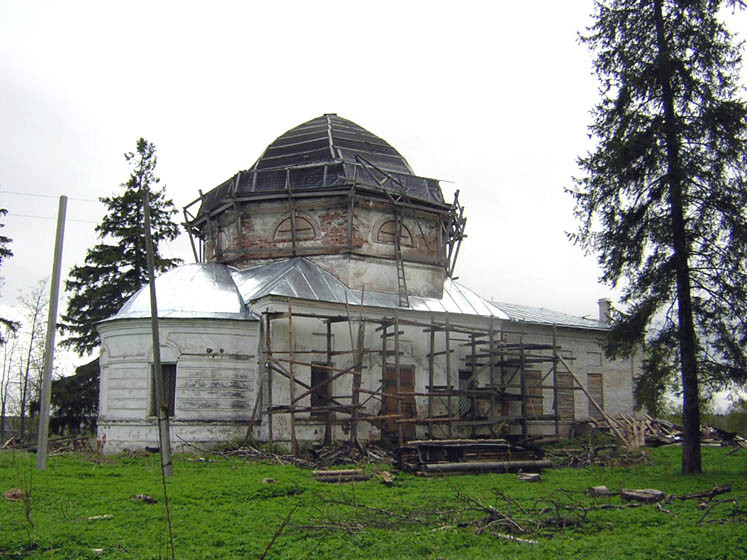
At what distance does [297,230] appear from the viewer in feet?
77.5

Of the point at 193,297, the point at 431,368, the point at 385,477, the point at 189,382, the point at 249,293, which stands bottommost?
the point at 385,477

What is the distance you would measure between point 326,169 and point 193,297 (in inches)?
239

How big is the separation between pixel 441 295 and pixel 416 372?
3.46 m

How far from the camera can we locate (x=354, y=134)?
87.3 ft

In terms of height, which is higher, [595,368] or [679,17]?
[679,17]

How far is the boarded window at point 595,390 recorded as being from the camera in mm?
26734

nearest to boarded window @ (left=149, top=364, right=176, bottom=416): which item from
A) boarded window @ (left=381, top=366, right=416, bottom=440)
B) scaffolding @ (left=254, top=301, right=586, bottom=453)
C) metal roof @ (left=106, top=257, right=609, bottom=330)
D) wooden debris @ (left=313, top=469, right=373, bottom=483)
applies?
metal roof @ (left=106, top=257, right=609, bottom=330)

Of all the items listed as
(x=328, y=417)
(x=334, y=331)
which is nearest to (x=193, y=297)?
(x=334, y=331)

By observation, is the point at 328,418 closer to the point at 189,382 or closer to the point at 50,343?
the point at 189,382

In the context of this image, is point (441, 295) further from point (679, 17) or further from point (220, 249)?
point (679, 17)

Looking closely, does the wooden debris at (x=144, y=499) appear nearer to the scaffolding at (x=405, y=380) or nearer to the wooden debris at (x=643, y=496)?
the scaffolding at (x=405, y=380)

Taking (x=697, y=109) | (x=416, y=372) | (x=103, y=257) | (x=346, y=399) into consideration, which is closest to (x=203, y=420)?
(x=346, y=399)

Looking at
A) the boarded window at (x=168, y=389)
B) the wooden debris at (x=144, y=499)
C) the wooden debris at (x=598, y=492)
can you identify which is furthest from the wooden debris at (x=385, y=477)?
the boarded window at (x=168, y=389)

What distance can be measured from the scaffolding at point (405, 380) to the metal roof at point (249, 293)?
0.72 meters
